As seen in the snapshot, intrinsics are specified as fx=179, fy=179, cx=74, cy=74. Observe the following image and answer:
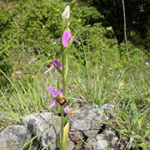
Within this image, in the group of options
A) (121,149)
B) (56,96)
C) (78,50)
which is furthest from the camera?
(78,50)

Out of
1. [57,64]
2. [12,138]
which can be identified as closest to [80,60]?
[12,138]

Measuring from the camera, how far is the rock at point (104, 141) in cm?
150

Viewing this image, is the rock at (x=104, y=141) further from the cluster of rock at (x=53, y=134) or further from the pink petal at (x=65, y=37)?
the pink petal at (x=65, y=37)

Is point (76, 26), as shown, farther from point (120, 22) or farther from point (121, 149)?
point (121, 149)

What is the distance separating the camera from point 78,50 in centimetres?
454

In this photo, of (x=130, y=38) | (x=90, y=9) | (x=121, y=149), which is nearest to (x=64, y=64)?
(x=121, y=149)

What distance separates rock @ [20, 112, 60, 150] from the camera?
5.06 ft

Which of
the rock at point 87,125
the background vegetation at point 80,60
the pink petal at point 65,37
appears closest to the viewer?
the pink petal at point 65,37

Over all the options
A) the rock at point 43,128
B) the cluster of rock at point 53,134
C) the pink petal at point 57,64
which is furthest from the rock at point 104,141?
the pink petal at point 57,64

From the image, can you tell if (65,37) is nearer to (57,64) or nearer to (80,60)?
(57,64)

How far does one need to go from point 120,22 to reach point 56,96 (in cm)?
517

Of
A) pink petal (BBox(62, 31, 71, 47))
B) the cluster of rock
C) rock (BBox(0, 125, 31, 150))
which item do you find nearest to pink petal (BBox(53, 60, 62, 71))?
pink petal (BBox(62, 31, 71, 47))

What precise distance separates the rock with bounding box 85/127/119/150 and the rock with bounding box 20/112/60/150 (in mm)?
308

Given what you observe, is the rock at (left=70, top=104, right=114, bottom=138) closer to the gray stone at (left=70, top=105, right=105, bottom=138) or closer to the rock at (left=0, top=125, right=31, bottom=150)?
the gray stone at (left=70, top=105, right=105, bottom=138)
